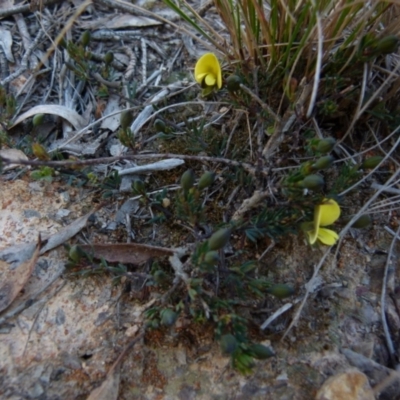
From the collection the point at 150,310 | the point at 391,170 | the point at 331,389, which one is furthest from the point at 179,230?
the point at 391,170

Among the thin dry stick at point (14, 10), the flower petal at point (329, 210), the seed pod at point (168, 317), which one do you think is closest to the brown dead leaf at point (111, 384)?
the seed pod at point (168, 317)

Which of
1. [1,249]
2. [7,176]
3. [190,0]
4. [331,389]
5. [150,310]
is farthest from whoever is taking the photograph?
[190,0]

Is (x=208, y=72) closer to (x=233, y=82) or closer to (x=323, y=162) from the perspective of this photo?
(x=233, y=82)

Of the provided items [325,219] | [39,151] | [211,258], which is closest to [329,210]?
[325,219]

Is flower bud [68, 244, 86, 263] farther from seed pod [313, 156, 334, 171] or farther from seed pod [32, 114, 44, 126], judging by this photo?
seed pod [313, 156, 334, 171]

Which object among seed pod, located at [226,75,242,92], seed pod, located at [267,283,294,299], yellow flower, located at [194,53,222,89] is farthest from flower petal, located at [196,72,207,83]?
seed pod, located at [267,283,294,299]

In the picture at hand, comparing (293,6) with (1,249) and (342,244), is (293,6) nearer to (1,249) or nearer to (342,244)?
(342,244)
